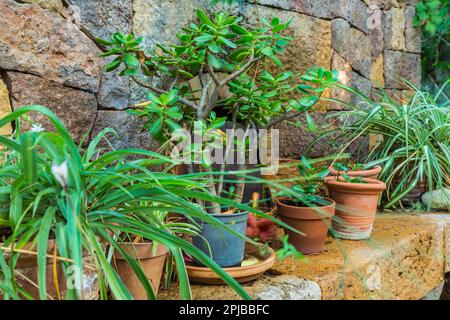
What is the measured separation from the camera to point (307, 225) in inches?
57.6

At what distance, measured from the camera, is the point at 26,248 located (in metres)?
0.81

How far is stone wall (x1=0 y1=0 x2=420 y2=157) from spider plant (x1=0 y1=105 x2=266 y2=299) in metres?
0.46

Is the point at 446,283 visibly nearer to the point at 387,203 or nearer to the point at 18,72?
the point at 387,203

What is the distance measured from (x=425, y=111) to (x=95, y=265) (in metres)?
1.95

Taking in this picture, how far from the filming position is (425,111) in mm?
2211

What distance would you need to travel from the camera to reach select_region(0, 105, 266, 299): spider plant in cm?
77

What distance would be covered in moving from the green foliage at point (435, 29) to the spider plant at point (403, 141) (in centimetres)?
110

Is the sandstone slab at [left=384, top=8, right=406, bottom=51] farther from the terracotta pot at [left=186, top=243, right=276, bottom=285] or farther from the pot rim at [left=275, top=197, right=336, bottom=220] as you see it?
the terracotta pot at [left=186, top=243, right=276, bottom=285]

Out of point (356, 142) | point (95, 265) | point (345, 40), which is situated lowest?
point (95, 265)
